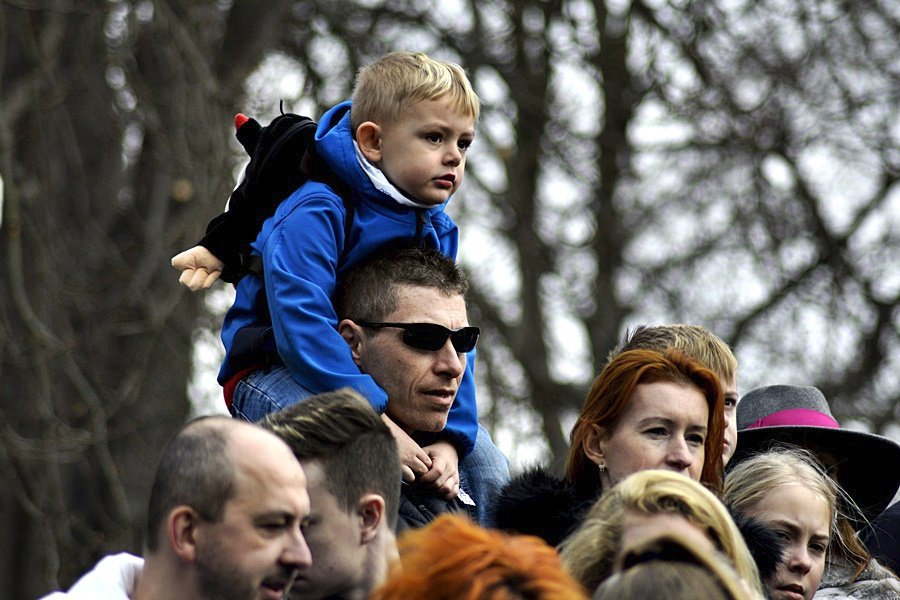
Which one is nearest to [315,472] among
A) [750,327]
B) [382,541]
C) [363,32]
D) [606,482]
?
[382,541]

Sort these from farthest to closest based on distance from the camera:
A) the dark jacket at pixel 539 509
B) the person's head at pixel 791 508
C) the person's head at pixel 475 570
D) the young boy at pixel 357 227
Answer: the person's head at pixel 791 508 < the young boy at pixel 357 227 < the dark jacket at pixel 539 509 < the person's head at pixel 475 570

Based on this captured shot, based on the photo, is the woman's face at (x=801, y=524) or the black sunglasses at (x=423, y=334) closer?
the black sunglasses at (x=423, y=334)

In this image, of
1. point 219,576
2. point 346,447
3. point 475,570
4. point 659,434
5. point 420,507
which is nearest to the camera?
point 475,570

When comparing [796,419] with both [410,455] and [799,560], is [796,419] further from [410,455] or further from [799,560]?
[410,455]

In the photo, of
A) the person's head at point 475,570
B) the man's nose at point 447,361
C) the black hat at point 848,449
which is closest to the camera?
the person's head at point 475,570

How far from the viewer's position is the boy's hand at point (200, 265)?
17.4 ft

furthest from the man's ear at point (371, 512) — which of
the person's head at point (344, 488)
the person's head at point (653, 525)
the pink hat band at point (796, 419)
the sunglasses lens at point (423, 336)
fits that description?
the pink hat band at point (796, 419)

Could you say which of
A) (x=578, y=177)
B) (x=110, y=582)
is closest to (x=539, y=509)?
(x=110, y=582)

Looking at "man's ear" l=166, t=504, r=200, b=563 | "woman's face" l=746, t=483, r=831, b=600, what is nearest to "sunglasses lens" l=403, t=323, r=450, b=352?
"woman's face" l=746, t=483, r=831, b=600

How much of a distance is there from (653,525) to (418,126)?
1.54 metres

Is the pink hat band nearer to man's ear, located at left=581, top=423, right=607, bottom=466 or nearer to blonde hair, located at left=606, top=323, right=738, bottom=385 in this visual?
blonde hair, located at left=606, top=323, right=738, bottom=385

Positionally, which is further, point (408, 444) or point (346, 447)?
point (408, 444)

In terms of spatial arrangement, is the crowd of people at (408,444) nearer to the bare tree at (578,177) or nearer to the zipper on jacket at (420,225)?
the zipper on jacket at (420,225)

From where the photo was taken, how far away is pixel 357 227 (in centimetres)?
515
